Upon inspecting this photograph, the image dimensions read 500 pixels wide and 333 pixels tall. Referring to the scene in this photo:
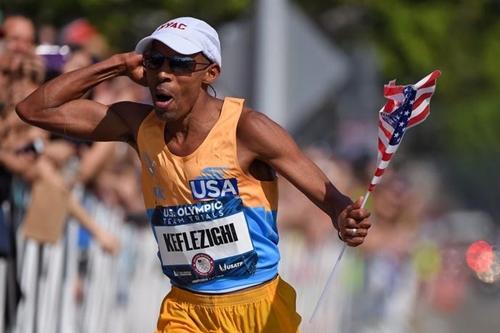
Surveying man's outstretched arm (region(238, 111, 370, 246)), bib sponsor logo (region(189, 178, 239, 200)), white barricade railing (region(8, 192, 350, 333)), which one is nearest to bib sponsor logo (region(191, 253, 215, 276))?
bib sponsor logo (region(189, 178, 239, 200))

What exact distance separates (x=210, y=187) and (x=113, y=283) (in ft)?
16.0

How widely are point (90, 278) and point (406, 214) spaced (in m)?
5.67

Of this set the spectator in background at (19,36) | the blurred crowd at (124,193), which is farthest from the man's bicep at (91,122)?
the spectator in background at (19,36)

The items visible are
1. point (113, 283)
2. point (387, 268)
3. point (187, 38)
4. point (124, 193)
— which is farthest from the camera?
point (387, 268)

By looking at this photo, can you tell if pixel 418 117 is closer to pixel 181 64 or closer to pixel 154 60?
pixel 181 64

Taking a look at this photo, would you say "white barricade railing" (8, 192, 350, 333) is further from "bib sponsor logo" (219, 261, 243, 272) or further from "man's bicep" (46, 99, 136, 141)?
"bib sponsor logo" (219, 261, 243, 272)

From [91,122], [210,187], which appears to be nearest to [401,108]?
[210,187]

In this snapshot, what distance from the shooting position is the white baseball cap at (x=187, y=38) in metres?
6.93

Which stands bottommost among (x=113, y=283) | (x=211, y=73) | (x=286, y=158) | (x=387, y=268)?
(x=387, y=268)

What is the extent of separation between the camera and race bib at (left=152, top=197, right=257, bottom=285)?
7.05 metres

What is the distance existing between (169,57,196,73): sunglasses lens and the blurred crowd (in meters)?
1.00

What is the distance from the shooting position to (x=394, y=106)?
22.6ft

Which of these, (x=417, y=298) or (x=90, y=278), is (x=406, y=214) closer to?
(x=417, y=298)

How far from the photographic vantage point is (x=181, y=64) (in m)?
7.03
